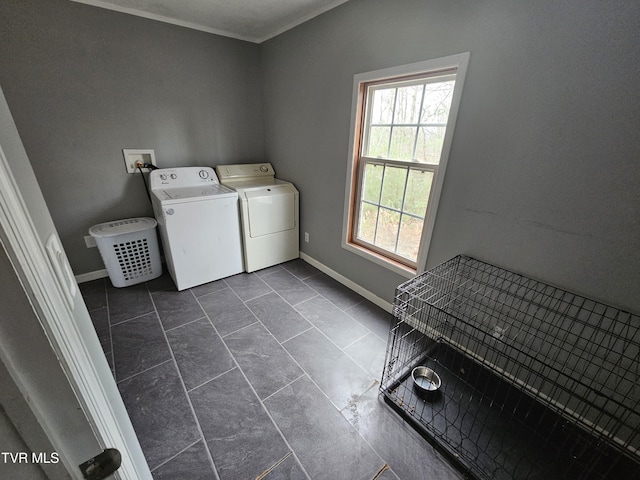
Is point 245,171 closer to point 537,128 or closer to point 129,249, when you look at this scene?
point 129,249

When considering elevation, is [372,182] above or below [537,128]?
below

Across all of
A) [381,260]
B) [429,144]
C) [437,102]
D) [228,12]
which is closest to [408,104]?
[437,102]

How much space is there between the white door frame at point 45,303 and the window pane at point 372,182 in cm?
200

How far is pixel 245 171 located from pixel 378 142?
1.59 m

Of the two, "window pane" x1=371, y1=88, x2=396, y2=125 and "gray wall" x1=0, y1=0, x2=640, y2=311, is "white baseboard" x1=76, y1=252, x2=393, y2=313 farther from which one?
"window pane" x1=371, y1=88, x2=396, y2=125

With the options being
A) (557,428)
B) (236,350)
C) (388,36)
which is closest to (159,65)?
(388,36)

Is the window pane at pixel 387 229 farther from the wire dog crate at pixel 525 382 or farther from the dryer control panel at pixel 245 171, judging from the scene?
the dryer control panel at pixel 245 171

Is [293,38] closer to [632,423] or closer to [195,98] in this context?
[195,98]

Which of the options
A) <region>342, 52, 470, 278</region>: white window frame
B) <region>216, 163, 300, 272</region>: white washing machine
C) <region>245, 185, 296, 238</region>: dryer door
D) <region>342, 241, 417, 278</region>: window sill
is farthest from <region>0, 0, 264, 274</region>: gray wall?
<region>342, 241, 417, 278</region>: window sill

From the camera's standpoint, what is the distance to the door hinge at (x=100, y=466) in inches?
15.7

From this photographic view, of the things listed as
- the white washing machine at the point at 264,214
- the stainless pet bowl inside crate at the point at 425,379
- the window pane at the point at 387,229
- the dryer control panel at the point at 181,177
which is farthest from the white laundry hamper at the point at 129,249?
the stainless pet bowl inside crate at the point at 425,379

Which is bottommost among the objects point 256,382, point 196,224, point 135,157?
point 256,382

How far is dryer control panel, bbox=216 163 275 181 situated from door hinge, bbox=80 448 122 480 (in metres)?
2.71

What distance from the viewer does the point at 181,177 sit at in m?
2.63
